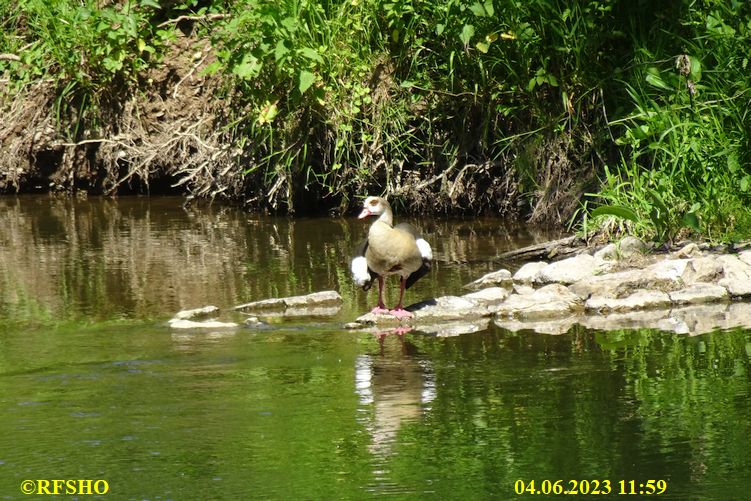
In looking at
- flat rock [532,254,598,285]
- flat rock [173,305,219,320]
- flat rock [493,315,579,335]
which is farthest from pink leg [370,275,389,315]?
flat rock [532,254,598,285]

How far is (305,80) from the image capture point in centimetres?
1010

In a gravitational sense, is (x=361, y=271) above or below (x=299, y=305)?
above

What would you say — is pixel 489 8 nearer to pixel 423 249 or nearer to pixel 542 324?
pixel 423 249

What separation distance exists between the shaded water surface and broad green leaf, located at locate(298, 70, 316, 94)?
2010 mm

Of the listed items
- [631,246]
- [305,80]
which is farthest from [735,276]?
[305,80]

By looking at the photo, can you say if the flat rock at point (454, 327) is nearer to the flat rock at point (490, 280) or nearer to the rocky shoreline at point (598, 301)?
the rocky shoreline at point (598, 301)

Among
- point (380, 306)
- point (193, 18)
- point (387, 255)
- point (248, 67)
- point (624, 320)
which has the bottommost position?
point (624, 320)

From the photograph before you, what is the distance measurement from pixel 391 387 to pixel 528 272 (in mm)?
2851

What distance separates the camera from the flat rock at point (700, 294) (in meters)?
7.50

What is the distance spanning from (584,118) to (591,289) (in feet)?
9.49

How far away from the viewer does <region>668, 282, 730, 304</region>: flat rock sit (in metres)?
7.50

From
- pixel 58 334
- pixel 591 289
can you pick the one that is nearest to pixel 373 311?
pixel 591 289

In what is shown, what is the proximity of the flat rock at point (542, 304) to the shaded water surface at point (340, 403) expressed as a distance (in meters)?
0.41

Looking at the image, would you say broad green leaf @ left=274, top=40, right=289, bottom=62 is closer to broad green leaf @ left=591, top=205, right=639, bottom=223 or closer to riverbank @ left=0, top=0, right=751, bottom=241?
riverbank @ left=0, top=0, right=751, bottom=241
